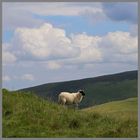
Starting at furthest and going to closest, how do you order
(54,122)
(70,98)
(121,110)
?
(121,110) < (70,98) < (54,122)

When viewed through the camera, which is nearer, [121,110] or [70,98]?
[70,98]

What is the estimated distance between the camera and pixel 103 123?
5883 millimetres

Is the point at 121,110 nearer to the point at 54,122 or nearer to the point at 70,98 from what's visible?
the point at 70,98

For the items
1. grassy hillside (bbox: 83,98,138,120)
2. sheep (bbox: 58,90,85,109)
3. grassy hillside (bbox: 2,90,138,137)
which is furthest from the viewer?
sheep (bbox: 58,90,85,109)

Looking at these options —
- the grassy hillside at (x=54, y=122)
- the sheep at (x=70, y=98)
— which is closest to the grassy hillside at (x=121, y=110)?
the grassy hillside at (x=54, y=122)

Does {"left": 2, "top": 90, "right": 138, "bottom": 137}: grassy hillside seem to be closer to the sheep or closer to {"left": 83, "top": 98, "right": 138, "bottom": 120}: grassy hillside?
{"left": 83, "top": 98, "right": 138, "bottom": 120}: grassy hillside

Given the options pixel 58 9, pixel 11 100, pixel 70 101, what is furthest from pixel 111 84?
pixel 58 9

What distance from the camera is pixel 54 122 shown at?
18.0 feet

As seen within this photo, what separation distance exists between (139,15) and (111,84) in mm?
22855

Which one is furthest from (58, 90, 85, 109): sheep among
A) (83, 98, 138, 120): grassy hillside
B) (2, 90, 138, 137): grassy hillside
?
(2, 90, 138, 137): grassy hillside

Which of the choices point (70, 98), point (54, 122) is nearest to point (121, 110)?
point (70, 98)

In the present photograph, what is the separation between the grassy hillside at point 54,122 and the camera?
5.10m

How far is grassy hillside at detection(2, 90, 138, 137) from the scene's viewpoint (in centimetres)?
510

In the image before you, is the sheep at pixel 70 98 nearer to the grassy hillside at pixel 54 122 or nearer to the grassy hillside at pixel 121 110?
the grassy hillside at pixel 121 110
